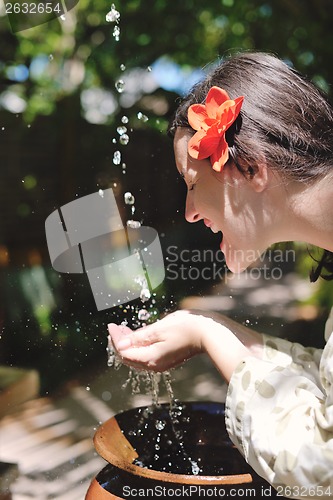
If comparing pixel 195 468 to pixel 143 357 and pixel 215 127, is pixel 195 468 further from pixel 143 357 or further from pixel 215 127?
pixel 215 127

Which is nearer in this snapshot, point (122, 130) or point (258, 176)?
point (258, 176)

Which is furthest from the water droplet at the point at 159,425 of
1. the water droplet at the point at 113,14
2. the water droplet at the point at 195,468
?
the water droplet at the point at 113,14

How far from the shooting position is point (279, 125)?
3.46ft


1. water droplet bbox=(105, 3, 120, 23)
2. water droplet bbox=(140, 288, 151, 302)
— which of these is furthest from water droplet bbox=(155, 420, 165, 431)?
water droplet bbox=(105, 3, 120, 23)

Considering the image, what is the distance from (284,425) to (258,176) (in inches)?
16.1

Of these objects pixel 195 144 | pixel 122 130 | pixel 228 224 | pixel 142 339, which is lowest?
pixel 122 130

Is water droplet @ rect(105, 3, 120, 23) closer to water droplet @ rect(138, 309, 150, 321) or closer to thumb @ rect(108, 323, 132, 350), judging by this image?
water droplet @ rect(138, 309, 150, 321)

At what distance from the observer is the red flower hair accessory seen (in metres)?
1.05

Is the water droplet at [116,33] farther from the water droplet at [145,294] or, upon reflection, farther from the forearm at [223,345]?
the forearm at [223,345]

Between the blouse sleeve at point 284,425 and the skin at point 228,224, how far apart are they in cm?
7

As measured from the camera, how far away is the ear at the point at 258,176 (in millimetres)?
1066

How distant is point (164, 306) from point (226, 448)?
1.84m

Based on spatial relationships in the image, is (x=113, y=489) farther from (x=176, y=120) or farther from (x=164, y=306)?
(x=164, y=306)

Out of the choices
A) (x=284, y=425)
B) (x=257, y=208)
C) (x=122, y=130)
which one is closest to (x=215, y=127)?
(x=257, y=208)
